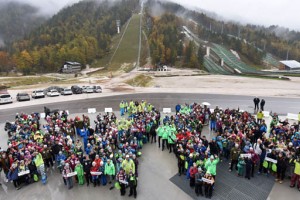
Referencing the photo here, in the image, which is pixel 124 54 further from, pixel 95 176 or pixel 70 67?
pixel 95 176

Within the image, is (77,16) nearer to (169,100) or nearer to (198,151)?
(169,100)

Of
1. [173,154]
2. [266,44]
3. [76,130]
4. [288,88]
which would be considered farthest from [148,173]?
[266,44]

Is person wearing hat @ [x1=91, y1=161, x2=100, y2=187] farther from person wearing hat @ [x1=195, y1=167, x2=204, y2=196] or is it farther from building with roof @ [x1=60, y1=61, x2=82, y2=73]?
building with roof @ [x1=60, y1=61, x2=82, y2=73]

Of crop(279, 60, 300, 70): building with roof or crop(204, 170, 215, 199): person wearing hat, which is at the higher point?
crop(279, 60, 300, 70): building with roof

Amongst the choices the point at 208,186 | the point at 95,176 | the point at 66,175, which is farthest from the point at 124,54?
the point at 208,186

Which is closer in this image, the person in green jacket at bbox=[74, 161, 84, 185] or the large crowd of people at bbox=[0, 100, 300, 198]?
the large crowd of people at bbox=[0, 100, 300, 198]

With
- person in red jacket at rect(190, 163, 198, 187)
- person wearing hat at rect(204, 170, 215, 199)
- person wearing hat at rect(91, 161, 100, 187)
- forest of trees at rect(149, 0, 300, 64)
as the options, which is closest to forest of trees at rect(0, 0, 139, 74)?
forest of trees at rect(149, 0, 300, 64)

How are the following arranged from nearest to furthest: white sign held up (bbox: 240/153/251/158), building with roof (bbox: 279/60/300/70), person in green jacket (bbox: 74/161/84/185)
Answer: white sign held up (bbox: 240/153/251/158) → person in green jacket (bbox: 74/161/84/185) → building with roof (bbox: 279/60/300/70)
